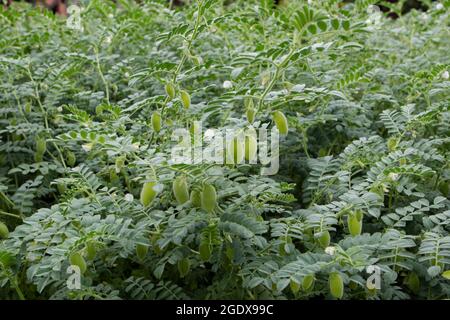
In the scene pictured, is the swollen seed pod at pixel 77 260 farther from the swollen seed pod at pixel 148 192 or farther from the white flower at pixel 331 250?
the white flower at pixel 331 250

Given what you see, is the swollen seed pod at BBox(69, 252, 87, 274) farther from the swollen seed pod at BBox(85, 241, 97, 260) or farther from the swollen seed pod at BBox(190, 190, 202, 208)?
the swollen seed pod at BBox(190, 190, 202, 208)

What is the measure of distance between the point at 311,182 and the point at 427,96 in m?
0.41

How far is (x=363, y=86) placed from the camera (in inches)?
75.2

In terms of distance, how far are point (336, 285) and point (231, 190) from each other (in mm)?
255

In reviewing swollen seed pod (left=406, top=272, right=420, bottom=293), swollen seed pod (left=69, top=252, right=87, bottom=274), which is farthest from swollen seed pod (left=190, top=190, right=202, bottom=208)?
swollen seed pod (left=406, top=272, right=420, bottom=293)

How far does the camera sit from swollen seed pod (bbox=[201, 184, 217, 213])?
43.8 inches

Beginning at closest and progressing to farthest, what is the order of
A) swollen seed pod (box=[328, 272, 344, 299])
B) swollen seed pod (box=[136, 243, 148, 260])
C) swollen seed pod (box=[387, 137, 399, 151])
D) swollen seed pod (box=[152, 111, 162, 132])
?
swollen seed pod (box=[328, 272, 344, 299]) < swollen seed pod (box=[136, 243, 148, 260]) < swollen seed pod (box=[152, 111, 162, 132]) < swollen seed pod (box=[387, 137, 399, 151])

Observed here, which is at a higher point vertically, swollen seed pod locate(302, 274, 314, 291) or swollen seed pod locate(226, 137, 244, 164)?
swollen seed pod locate(226, 137, 244, 164)

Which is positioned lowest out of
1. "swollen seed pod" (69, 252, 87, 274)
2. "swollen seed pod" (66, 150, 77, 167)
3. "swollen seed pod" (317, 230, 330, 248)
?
"swollen seed pod" (69, 252, 87, 274)

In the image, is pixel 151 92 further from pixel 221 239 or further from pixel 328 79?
pixel 221 239

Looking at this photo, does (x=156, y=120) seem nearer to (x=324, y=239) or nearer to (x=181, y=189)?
(x=181, y=189)

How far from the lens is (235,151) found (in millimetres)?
1135

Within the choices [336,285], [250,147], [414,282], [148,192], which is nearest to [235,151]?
[250,147]

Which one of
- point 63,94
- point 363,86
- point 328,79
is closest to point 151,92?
point 63,94
